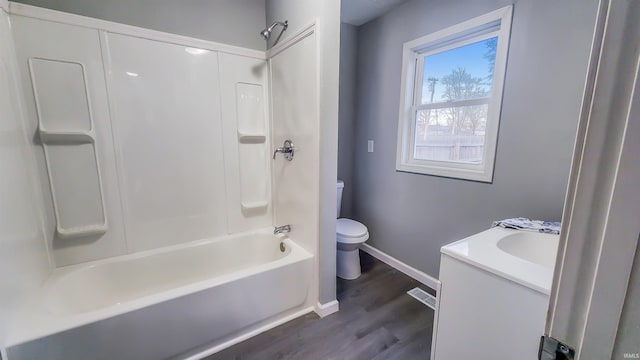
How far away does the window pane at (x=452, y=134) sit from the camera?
1783 millimetres

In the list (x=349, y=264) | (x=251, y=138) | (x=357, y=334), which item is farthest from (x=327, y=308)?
(x=251, y=138)

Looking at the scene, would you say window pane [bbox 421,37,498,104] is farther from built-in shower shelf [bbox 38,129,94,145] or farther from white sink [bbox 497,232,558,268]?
built-in shower shelf [bbox 38,129,94,145]

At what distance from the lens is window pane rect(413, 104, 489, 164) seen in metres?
1.78

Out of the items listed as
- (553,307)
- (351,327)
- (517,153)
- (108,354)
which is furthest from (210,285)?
(517,153)

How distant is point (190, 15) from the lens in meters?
1.79

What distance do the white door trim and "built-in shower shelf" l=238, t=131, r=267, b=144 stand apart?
6.65 feet

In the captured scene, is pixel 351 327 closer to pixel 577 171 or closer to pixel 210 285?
pixel 210 285

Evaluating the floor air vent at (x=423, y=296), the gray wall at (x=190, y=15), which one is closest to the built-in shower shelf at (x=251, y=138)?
the gray wall at (x=190, y=15)

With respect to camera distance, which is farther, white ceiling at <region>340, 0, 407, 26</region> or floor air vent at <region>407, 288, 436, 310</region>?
white ceiling at <region>340, 0, 407, 26</region>

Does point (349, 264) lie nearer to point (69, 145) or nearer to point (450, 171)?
point (450, 171)

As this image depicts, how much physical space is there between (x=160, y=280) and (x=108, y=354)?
0.68 m

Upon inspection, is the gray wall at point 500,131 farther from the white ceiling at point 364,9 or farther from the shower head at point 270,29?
the shower head at point 270,29

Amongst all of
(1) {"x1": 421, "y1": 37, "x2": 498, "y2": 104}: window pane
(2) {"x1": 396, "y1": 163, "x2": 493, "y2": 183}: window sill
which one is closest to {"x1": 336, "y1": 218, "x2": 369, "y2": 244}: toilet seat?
(2) {"x1": 396, "y1": 163, "x2": 493, "y2": 183}: window sill

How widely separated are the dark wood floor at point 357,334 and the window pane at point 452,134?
1180mm
